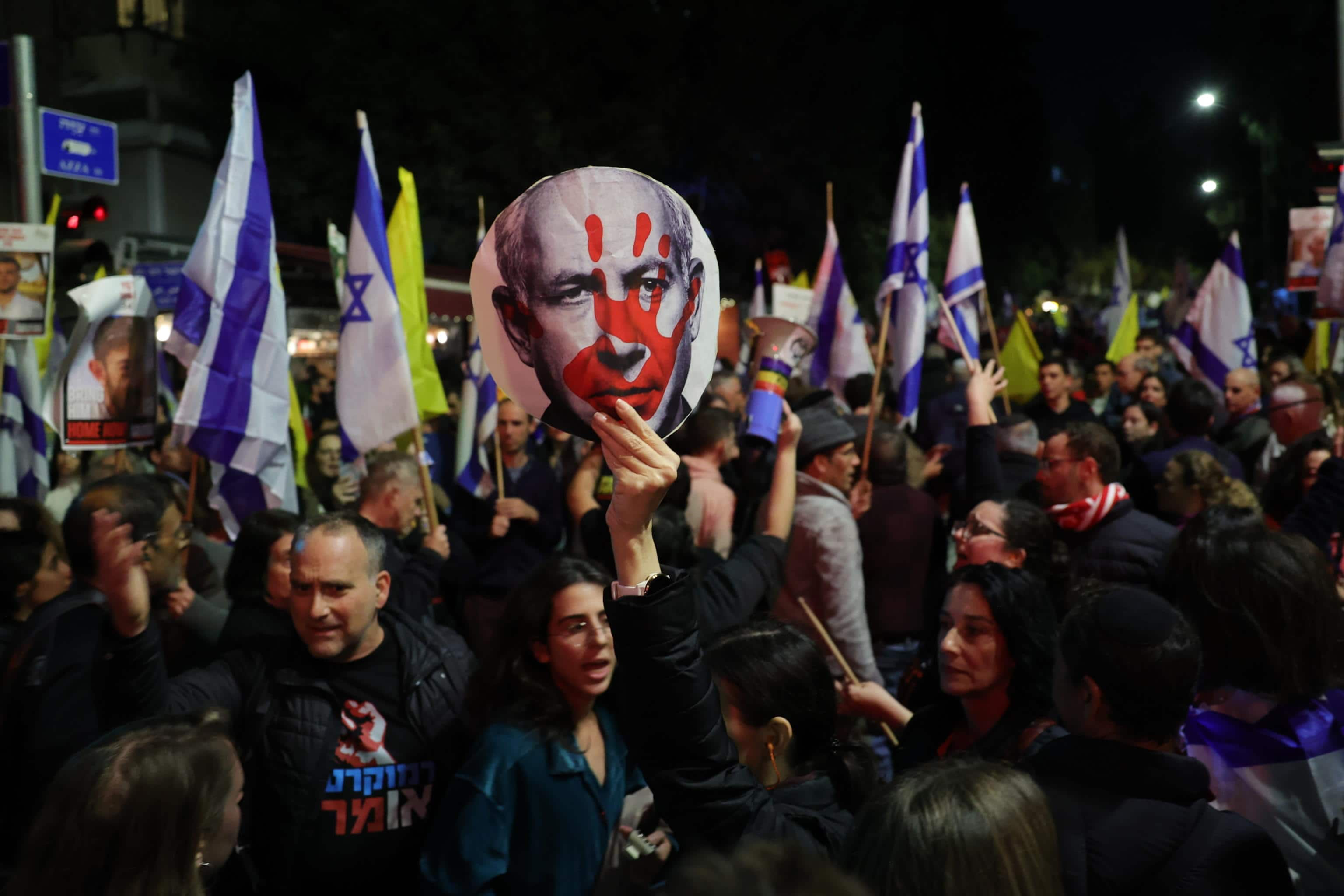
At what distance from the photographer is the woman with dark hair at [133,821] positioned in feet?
7.00

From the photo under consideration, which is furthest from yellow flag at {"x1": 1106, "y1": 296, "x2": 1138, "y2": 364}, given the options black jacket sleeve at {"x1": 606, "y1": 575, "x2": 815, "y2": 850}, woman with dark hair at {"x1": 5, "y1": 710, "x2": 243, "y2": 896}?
woman with dark hair at {"x1": 5, "y1": 710, "x2": 243, "y2": 896}

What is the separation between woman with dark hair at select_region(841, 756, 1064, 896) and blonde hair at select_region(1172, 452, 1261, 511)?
384 cm

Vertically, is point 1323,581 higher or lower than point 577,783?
higher

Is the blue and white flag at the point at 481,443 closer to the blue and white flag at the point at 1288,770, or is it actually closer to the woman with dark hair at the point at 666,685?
the blue and white flag at the point at 1288,770

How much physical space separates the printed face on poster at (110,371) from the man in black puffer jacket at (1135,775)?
5135mm

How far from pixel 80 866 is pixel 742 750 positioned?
1.40 meters

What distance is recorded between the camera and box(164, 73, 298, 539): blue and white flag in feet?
18.9

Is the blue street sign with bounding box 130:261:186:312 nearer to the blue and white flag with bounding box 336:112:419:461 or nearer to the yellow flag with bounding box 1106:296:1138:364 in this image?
the blue and white flag with bounding box 336:112:419:461

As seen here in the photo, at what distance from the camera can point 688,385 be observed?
234 cm

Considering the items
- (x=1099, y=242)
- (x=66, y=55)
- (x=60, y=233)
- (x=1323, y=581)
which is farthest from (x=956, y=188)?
(x=1099, y=242)

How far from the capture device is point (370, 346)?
592 cm

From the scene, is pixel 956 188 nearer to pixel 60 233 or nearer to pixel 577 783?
pixel 60 233

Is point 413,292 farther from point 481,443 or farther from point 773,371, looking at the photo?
point 773,371

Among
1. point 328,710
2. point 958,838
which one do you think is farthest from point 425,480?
point 958,838
